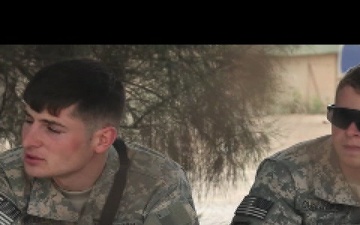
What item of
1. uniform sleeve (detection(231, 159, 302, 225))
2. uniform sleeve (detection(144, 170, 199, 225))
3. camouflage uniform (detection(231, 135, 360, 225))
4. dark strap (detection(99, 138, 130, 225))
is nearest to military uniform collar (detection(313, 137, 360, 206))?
camouflage uniform (detection(231, 135, 360, 225))

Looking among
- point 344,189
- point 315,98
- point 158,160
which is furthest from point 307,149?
point 315,98

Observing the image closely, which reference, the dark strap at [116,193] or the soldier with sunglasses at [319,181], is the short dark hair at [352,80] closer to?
the soldier with sunglasses at [319,181]

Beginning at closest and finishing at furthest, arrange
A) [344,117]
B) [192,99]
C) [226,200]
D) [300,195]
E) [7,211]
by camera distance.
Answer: [7,211] < [344,117] < [300,195] < [192,99] < [226,200]

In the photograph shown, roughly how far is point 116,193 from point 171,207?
21 centimetres

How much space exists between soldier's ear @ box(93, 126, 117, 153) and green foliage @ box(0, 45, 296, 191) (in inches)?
62.5

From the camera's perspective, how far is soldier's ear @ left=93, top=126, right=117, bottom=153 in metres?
2.74

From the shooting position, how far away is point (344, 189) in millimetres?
3061

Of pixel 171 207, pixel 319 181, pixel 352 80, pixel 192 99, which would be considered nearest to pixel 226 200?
pixel 192 99

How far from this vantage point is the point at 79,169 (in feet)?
8.96

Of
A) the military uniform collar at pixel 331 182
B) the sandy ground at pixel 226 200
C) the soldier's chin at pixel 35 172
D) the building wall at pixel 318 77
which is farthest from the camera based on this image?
the building wall at pixel 318 77

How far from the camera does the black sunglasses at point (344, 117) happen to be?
2.92 m

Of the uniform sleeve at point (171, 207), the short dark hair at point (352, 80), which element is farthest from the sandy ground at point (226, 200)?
the uniform sleeve at point (171, 207)

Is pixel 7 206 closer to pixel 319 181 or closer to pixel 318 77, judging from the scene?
pixel 319 181

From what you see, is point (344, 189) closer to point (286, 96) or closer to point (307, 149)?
point (307, 149)
